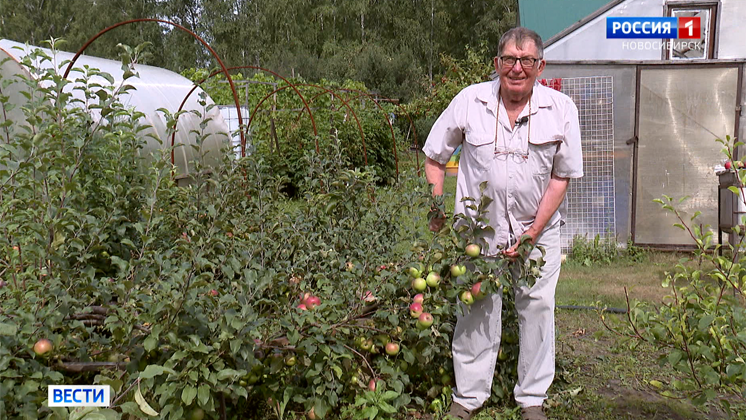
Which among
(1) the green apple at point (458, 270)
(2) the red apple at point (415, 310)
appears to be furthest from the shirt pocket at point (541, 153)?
(2) the red apple at point (415, 310)

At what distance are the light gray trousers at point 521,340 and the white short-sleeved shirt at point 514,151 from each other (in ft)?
0.62

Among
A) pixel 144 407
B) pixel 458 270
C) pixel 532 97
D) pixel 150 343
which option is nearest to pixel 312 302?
pixel 458 270

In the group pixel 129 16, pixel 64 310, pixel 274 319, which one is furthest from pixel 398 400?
pixel 129 16

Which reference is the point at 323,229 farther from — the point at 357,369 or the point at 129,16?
the point at 129,16

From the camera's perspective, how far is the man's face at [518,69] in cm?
277

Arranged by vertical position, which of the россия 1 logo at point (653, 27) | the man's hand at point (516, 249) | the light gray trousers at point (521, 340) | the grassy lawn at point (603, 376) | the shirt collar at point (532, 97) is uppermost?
the россия 1 logo at point (653, 27)

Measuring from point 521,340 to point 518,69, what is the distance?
3.94ft

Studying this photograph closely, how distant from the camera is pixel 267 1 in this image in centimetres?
3209

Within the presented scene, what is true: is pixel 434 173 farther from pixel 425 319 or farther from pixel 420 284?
pixel 425 319

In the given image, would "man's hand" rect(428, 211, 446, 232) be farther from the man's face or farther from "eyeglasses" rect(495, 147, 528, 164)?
the man's face

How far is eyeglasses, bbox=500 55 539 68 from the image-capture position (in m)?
2.78

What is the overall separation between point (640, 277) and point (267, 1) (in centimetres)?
2901

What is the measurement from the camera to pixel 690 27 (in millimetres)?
8812

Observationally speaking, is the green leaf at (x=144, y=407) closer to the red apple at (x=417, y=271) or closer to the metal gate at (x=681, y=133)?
the red apple at (x=417, y=271)
